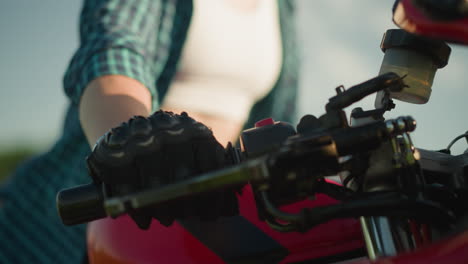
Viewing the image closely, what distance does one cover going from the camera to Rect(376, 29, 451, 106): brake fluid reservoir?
1.89 ft

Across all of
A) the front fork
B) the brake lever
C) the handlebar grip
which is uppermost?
the brake lever

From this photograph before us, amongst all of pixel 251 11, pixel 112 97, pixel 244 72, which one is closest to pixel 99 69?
pixel 112 97

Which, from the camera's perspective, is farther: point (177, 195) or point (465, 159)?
point (465, 159)

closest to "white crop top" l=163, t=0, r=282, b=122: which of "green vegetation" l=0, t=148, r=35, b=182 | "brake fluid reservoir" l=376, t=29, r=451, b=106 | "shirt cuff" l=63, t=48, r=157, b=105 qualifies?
"shirt cuff" l=63, t=48, r=157, b=105

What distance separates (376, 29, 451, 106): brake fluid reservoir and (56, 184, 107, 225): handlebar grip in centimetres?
38

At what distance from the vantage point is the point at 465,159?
1.88 ft

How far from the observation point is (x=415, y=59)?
58cm

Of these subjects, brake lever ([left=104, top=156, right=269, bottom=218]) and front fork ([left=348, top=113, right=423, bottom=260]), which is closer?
brake lever ([left=104, top=156, right=269, bottom=218])

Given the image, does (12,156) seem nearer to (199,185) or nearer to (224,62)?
(224,62)

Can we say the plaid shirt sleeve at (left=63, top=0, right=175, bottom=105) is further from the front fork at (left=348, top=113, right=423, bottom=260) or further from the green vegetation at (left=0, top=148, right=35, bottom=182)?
the green vegetation at (left=0, top=148, right=35, bottom=182)

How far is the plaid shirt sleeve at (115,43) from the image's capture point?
104cm

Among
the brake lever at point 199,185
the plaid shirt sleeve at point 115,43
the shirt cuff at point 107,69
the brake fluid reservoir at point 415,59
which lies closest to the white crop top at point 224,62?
the plaid shirt sleeve at point 115,43

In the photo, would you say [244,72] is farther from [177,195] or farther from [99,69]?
[177,195]

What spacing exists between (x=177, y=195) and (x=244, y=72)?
3.60 feet
